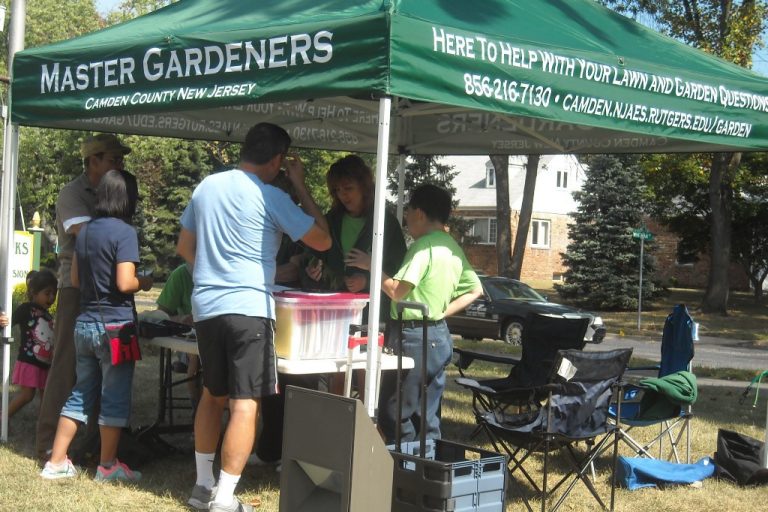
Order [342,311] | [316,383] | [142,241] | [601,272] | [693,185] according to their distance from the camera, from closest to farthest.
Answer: [342,311], [316,383], [601,272], [693,185], [142,241]

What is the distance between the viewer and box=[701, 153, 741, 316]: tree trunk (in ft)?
84.2

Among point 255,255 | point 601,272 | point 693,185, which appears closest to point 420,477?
point 255,255

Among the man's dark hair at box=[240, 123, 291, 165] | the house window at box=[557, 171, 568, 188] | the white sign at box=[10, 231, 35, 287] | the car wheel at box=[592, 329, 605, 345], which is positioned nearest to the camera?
the man's dark hair at box=[240, 123, 291, 165]

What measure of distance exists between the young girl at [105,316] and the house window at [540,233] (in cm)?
4213

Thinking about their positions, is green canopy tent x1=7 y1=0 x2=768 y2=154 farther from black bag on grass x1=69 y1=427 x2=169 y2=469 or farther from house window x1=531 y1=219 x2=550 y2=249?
house window x1=531 y1=219 x2=550 y2=249

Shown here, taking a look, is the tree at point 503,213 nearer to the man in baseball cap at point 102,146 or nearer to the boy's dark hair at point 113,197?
the man in baseball cap at point 102,146

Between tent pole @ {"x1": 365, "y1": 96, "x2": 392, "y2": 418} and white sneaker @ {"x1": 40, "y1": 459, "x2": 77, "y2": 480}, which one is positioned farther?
white sneaker @ {"x1": 40, "y1": 459, "x2": 77, "y2": 480}

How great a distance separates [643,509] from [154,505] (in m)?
2.66

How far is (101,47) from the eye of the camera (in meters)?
5.16

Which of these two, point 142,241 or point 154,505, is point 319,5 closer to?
point 154,505

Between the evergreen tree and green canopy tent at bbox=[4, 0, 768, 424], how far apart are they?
83.4 feet

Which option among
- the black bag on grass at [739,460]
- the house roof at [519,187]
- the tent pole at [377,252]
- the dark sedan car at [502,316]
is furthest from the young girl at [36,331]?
the house roof at [519,187]

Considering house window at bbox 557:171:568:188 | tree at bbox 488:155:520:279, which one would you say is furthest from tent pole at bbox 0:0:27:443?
house window at bbox 557:171:568:188

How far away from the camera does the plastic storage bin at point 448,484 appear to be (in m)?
4.04
